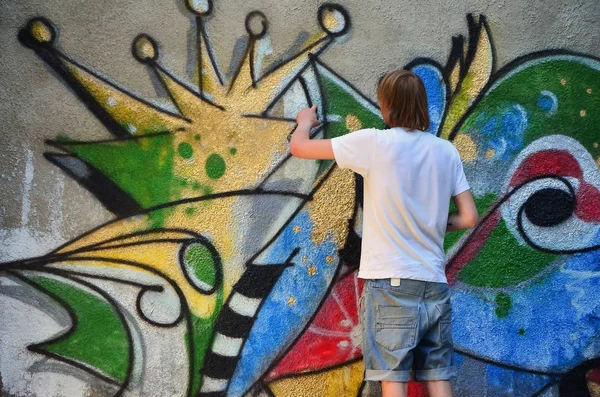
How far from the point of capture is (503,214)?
3277 mm

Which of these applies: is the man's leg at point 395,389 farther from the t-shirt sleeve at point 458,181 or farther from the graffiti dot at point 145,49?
the graffiti dot at point 145,49

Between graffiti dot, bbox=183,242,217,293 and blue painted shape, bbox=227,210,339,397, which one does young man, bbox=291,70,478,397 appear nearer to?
blue painted shape, bbox=227,210,339,397

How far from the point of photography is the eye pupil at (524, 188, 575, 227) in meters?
3.27

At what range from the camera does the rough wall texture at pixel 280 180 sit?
10.7 feet

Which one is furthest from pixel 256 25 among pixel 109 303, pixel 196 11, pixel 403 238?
pixel 109 303

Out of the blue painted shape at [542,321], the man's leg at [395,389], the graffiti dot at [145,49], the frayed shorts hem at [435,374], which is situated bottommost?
the blue painted shape at [542,321]

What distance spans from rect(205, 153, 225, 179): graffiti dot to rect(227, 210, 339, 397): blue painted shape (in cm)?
42

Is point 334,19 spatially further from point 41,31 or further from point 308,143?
point 41,31

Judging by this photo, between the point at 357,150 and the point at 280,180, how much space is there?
0.70 m

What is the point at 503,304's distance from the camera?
10.8ft

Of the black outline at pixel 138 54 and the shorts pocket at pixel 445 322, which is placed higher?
the black outline at pixel 138 54

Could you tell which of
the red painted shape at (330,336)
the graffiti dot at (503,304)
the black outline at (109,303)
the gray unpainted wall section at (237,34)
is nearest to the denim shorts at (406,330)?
the red painted shape at (330,336)

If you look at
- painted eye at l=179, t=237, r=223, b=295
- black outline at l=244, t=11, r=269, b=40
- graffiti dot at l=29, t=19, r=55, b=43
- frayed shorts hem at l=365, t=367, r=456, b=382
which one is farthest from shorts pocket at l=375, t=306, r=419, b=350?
graffiti dot at l=29, t=19, r=55, b=43

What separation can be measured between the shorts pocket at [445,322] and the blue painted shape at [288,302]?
0.71m
